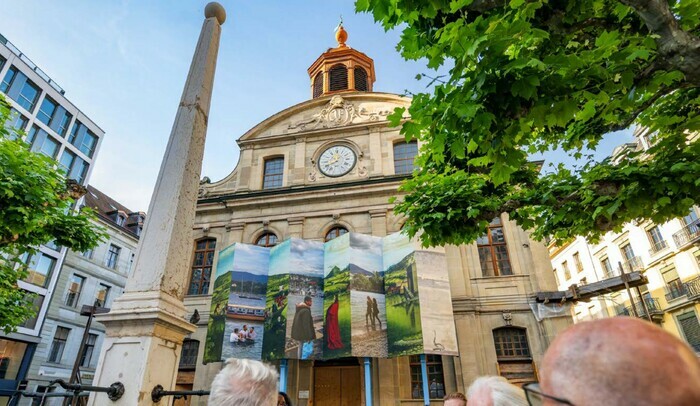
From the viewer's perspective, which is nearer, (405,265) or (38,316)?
(405,265)

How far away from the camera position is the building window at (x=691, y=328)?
20534mm

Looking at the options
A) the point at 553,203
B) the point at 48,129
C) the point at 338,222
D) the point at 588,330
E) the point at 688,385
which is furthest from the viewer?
the point at 48,129

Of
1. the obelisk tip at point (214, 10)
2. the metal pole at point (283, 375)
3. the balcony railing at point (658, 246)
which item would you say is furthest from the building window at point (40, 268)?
the balcony railing at point (658, 246)

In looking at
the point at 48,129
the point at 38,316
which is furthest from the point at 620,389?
the point at 48,129

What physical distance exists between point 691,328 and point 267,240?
23852 mm

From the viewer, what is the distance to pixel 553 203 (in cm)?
634

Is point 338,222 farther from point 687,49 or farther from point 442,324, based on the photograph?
point 687,49

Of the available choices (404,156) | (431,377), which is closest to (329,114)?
(404,156)

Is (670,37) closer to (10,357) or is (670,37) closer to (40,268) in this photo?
(10,357)

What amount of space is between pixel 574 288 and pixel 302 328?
9.58 meters

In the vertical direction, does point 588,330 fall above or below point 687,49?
below

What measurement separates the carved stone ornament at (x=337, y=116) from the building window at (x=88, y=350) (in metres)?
20.2

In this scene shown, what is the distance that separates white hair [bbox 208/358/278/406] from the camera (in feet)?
6.72

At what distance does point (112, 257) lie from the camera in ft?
92.8
